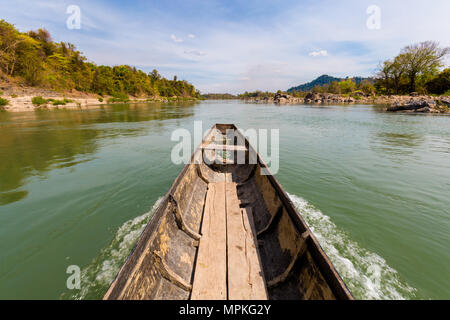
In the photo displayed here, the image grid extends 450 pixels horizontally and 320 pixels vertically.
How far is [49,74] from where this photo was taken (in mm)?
43406

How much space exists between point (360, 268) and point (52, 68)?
70962 mm

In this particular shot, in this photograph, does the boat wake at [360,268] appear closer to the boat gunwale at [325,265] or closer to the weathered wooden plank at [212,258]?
the boat gunwale at [325,265]

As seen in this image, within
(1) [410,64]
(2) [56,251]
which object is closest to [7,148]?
(2) [56,251]

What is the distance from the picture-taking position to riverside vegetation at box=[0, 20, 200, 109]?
34875 millimetres

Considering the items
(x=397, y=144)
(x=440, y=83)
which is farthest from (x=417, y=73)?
(x=397, y=144)

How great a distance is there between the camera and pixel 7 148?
372 inches

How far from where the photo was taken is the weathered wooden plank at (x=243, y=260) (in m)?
2.26

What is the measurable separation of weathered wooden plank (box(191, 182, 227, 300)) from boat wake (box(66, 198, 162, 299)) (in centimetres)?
149

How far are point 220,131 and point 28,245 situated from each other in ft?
42.0

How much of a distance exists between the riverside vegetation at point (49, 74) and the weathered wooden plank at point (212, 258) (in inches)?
1559

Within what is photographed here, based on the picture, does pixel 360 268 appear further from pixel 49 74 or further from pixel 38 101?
pixel 49 74
